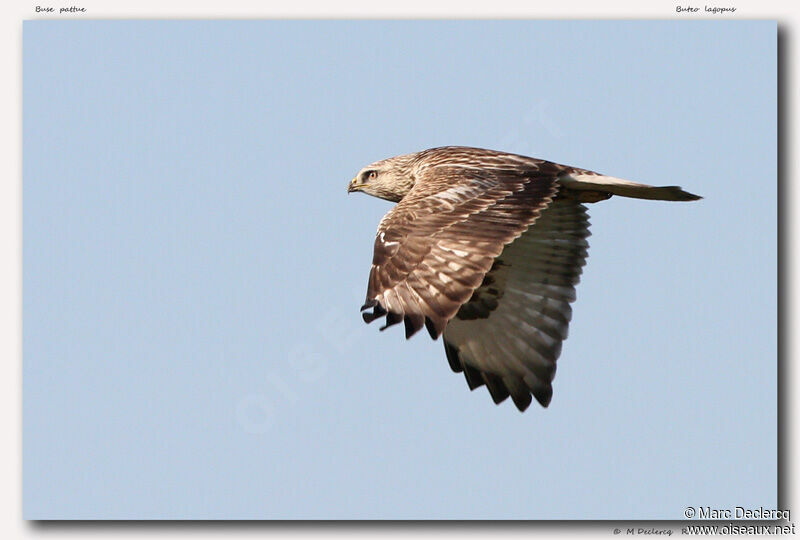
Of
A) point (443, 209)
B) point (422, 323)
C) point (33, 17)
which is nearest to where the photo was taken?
point (422, 323)

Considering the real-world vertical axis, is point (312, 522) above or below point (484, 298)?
below

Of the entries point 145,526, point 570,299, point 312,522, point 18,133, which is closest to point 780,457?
point 570,299

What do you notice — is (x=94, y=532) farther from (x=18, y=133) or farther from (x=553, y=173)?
(x=553, y=173)

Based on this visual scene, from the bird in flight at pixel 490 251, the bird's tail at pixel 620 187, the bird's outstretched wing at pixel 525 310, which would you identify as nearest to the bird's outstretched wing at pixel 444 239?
the bird in flight at pixel 490 251

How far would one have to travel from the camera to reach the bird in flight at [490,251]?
9.23 metres

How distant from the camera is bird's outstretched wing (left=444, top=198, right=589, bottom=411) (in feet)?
37.9

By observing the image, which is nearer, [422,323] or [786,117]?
[422,323]

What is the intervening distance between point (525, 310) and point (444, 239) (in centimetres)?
238

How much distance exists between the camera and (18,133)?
35.6 feet

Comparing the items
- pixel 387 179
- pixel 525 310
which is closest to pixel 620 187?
pixel 525 310

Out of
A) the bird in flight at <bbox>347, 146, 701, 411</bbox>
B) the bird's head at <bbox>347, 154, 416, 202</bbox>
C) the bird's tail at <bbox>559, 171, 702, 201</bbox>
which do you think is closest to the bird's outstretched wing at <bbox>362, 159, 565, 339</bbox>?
the bird in flight at <bbox>347, 146, 701, 411</bbox>

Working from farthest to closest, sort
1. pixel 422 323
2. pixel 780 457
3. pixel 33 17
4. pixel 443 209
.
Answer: pixel 33 17 → pixel 780 457 → pixel 443 209 → pixel 422 323

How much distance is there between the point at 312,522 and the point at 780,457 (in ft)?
12.6

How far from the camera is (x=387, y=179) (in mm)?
12469
